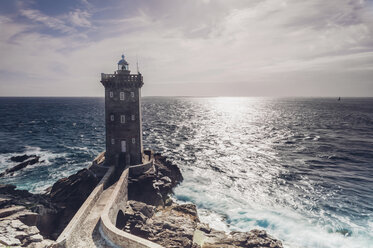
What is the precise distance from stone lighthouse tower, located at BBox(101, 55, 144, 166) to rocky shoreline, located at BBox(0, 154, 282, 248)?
3136 millimetres

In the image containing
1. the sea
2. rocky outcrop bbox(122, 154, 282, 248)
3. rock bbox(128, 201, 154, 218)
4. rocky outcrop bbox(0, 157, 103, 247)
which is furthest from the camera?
the sea

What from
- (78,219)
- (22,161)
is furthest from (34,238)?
(22,161)

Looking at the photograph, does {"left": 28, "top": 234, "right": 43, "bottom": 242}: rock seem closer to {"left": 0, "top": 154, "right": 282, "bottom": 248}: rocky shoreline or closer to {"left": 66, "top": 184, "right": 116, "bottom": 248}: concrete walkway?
{"left": 0, "top": 154, "right": 282, "bottom": 248}: rocky shoreline

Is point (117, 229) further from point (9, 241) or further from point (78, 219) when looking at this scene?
point (9, 241)

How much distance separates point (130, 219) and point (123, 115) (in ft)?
42.2

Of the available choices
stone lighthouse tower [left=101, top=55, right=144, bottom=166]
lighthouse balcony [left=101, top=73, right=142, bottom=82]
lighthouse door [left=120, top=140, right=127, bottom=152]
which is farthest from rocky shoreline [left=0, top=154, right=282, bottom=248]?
lighthouse balcony [left=101, top=73, right=142, bottom=82]

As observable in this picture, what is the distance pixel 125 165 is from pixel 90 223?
37.8 feet

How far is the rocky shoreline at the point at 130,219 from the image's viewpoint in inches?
631

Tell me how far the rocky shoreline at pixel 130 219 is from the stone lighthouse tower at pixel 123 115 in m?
3.14

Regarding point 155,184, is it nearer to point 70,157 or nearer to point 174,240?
point 174,240

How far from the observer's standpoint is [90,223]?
643 inches

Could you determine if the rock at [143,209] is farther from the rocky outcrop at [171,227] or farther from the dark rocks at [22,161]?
the dark rocks at [22,161]

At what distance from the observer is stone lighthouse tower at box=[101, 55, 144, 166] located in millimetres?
26609

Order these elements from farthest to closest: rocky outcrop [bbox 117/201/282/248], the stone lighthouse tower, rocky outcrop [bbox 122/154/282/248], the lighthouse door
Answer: the lighthouse door
the stone lighthouse tower
rocky outcrop [bbox 122/154/282/248]
rocky outcrop [bbox 117/201/282/248]
